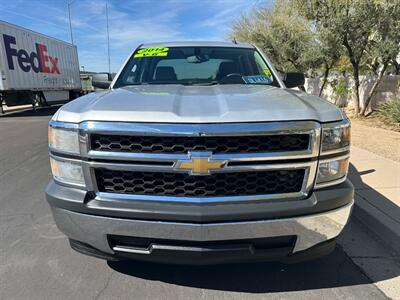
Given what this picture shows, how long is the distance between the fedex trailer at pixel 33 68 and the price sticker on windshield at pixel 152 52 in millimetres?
12620

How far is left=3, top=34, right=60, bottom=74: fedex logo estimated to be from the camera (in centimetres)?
1497

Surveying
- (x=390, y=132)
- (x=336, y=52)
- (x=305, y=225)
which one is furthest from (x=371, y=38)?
(x=305, y=225)

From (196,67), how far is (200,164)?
211cm

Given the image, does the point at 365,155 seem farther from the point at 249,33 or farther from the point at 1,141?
the point at 249,33

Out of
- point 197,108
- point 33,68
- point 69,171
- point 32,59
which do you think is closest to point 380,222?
point 197,108

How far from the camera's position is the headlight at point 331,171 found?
2334 millimetres

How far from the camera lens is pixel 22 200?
4.64m

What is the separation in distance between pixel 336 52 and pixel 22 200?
1127cm

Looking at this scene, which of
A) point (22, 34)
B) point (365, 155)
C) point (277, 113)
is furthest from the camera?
point (22, 34)

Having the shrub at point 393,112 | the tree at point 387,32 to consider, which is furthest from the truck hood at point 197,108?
the tree at point 387,32

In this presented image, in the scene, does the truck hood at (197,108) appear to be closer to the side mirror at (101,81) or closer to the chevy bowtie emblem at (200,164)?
the chevy bowtie emblem at (200,164)

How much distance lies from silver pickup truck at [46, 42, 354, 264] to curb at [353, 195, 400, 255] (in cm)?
131

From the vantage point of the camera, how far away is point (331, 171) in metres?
2.38

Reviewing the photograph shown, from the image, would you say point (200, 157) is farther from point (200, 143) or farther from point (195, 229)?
point (195, 229)
